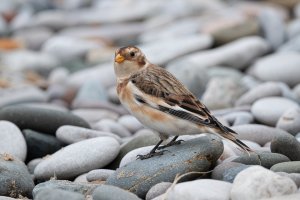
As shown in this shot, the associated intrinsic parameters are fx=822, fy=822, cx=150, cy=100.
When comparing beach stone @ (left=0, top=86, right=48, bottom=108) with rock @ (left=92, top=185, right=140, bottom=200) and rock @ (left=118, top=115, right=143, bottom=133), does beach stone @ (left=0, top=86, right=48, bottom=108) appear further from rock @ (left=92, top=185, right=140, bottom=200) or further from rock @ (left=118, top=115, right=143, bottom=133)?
rock @ (left=92, top=185, right=140, bottom=200)

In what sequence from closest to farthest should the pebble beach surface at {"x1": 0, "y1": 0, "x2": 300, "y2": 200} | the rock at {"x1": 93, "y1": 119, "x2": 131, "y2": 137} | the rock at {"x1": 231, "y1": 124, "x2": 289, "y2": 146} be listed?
the pebble beach surface at {"x1": 0, "y1": 0, "x2": 300, "y2": 200} < the rock at {"x1": 231, "y1": 124, "x2": 289, "y2": 146} < the rock at {"x1": 93, "y1": 119, "x2": 131, "y2": 137}

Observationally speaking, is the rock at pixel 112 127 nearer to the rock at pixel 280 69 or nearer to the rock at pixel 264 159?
the rock at pixel 264 159

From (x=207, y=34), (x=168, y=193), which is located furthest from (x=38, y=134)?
(x=207, y=34)

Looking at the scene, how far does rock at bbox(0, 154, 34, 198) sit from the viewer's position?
6254 millimetres

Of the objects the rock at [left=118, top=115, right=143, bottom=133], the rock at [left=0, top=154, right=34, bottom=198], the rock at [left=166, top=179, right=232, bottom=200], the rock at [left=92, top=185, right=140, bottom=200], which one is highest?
the rock at [left=166, top=179, right=232, bottom=200]

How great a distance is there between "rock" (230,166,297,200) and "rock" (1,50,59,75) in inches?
333

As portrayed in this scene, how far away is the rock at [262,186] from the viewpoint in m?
5.13

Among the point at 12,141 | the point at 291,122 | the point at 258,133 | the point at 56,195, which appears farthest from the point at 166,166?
the point at 291,122

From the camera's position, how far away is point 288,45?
12469mm

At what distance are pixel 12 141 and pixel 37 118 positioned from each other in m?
0.54

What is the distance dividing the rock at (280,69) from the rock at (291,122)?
3019 mm

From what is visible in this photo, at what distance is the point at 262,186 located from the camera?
5141 millimetres

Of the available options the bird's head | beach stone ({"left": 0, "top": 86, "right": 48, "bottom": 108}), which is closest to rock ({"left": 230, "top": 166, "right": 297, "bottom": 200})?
the bird's head

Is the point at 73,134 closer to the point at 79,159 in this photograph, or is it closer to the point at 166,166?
the point at 79,159
